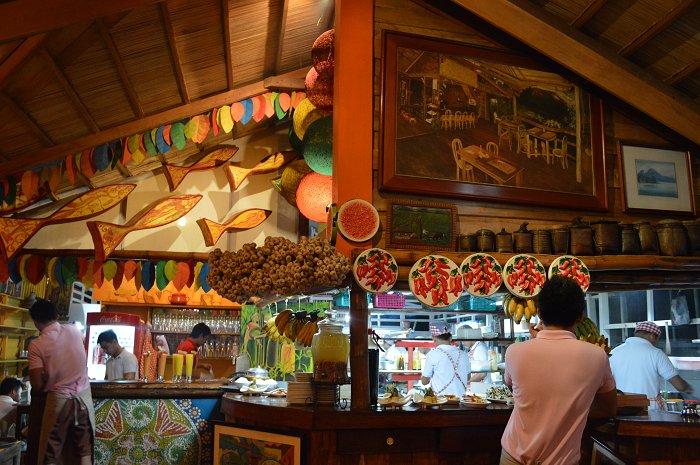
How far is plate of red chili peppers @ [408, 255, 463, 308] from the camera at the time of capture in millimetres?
4594

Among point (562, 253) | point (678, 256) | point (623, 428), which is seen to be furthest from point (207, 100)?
point (623, 428)

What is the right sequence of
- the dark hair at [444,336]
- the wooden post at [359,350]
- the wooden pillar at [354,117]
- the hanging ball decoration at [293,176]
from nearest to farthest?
the wooden post at [359,350] < the wooden pillar at [354,117] < the dark hair at [444,336] < the hanging ball decoration at [293,176]

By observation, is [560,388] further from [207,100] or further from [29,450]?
[207,100]

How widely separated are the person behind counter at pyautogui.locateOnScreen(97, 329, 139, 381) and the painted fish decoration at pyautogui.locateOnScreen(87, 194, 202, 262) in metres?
0.94

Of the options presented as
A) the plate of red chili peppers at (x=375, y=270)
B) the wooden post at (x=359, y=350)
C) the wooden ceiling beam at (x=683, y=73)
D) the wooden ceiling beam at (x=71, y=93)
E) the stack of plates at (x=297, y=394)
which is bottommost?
the stack of plates at (x=297, y=394)

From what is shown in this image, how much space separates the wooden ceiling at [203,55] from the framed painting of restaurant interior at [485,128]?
1.05ft

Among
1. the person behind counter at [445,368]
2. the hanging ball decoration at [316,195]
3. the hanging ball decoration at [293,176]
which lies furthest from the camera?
the hanging ball decoration at [293,176]

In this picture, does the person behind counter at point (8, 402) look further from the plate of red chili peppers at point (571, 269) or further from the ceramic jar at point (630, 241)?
the ceramic jar at point (630, 241)

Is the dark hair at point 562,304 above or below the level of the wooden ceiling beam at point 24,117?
below

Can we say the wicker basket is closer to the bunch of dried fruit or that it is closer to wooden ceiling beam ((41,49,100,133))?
the bunch of dried fruit

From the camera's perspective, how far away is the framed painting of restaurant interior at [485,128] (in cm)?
496

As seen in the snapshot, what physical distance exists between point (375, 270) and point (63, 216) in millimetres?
4556

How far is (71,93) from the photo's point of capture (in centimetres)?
663

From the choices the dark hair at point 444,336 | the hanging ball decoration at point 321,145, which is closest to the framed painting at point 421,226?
the hanging ball decoration at point 321,145
